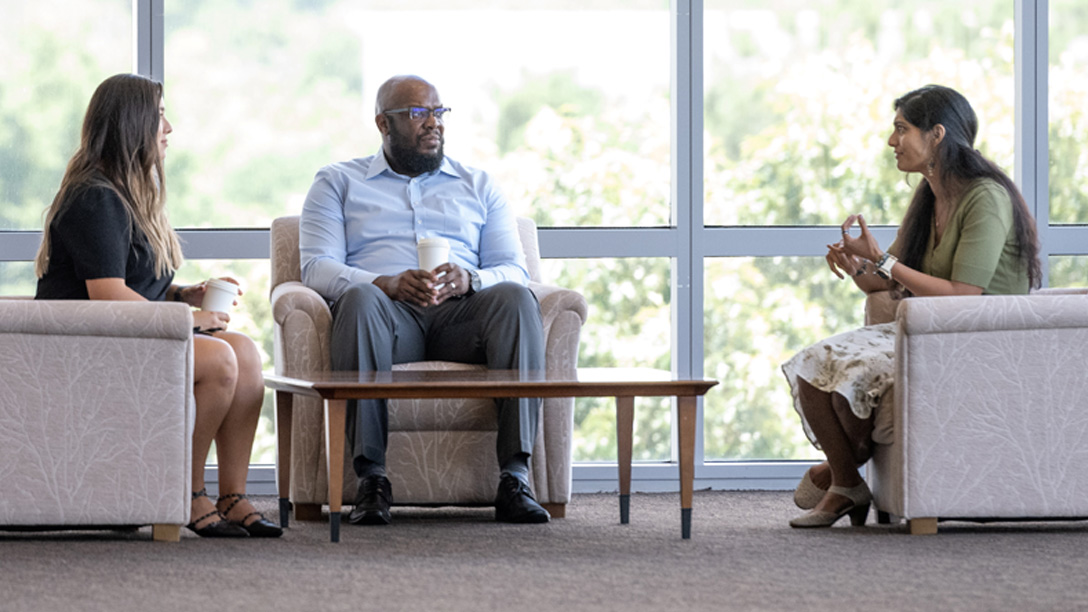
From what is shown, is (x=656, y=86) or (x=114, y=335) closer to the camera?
(x=114, y=335)

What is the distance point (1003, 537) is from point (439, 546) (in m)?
1.25

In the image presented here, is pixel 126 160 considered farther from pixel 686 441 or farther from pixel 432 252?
pixel 686 441

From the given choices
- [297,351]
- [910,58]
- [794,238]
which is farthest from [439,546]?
[910,58]

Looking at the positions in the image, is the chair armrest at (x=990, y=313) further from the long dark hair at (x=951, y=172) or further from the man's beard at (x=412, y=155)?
the man's beard at (x=412, y=155)

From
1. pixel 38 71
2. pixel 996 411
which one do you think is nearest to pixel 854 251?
pixel 996 411

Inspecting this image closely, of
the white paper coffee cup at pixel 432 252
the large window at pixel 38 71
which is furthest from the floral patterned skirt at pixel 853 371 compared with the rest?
the large window at pixel 38 71

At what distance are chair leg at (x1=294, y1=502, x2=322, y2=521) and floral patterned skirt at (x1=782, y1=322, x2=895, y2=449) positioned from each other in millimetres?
1259

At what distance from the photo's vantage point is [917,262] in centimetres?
328

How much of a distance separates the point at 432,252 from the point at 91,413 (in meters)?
0.96

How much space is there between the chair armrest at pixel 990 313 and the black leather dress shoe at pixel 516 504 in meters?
1.01

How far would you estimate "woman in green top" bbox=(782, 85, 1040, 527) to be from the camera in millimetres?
3055

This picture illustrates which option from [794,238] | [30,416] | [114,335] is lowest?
[30,416]

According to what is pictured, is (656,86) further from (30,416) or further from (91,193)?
(30,416)

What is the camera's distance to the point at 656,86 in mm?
4457
